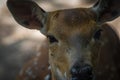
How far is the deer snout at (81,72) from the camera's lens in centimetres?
480

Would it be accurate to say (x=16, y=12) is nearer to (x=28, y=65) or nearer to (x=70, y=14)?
(x=70, y=14)

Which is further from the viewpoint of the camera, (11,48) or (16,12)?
(11,48)

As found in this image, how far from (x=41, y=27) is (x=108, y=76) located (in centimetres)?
147

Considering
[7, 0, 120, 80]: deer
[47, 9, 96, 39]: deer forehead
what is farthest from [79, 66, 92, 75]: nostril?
[47, 9, 96, 39]: deer forehead

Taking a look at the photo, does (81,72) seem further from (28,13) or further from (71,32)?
(28,13)

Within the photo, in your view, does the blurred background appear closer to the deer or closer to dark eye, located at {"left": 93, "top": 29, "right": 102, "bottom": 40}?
the deer

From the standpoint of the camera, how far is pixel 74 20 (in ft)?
16.9

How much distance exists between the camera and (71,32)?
5.07m

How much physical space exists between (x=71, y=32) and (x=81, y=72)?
1.58ft

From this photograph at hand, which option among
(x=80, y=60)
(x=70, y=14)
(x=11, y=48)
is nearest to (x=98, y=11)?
(x=70, y=14)

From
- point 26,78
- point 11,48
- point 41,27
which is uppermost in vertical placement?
point 41,27

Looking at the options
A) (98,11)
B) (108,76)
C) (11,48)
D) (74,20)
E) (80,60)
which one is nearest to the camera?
(80,60)

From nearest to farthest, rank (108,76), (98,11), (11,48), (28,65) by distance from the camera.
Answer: (98,11) → (108,76) → (28,65) → (11,48)

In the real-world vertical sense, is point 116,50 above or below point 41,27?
below
